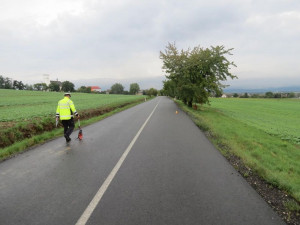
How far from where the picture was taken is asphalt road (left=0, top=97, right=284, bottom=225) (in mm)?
3018

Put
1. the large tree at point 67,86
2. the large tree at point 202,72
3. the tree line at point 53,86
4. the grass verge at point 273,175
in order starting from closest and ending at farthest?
the grass verge at point 273,175 < the large tree at point 202,72 < the tree line at point 53,86 < the large tree at point 67,86

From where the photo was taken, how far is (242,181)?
431cm

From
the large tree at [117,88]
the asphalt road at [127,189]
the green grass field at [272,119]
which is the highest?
the large tree at [117,88]

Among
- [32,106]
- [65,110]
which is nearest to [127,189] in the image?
[65,110]

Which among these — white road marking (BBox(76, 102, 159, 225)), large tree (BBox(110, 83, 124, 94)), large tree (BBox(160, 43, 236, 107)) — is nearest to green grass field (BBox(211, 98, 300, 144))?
large tree (BBox(160, 43, 236, 107))

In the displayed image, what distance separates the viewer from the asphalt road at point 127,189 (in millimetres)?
3018

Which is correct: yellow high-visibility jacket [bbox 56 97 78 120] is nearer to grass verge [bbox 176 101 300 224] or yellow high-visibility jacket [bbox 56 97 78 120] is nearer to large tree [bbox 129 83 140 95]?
grass verge [bbox 176 101 300 224]

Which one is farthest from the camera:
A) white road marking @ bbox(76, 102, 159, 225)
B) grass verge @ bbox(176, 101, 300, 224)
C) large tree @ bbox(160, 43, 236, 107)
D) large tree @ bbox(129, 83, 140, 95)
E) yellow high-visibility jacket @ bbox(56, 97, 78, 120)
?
large tree @ bbox(129, 83, 140, 95)

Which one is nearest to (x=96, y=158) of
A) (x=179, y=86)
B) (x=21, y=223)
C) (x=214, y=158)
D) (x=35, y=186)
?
(x=35, y=186)

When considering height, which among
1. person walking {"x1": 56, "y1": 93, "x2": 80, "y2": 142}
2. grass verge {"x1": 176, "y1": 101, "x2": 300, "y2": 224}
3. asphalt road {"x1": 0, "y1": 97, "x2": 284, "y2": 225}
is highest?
person walking {"x1": 56, "y1": 93, "x2": 80, "y2": 142}

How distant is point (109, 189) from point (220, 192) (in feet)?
7.01

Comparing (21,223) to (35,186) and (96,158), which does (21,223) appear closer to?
(35,186)

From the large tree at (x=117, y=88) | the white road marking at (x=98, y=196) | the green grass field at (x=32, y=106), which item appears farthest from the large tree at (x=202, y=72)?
the large tree at (x=117, y=88)

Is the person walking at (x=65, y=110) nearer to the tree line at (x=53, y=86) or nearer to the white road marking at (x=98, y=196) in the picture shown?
the white road marking at (x=98, y=196)
